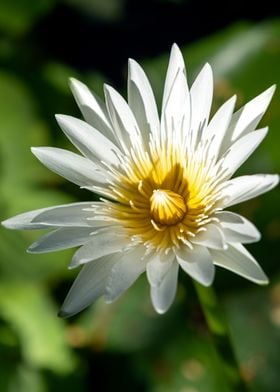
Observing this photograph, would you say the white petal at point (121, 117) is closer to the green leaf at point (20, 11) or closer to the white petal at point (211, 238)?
the white petal at point (211, 238)

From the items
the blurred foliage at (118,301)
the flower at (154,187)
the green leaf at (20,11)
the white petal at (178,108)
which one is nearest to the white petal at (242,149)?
the flower at (154,187)

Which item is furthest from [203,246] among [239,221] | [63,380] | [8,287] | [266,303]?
[8,287]

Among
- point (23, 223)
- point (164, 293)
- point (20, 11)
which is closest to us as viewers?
point (164, 293)

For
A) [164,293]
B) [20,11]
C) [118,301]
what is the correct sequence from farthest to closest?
[20,11], [118,301], [164,293]

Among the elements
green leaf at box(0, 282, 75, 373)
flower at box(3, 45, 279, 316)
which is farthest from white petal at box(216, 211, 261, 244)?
green leaf at box(0, 282, 75, 373)

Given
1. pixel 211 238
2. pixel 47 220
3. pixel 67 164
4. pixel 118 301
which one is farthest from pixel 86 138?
pixel 118 301

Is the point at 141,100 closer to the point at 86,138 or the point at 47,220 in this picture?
the point at 86,138
